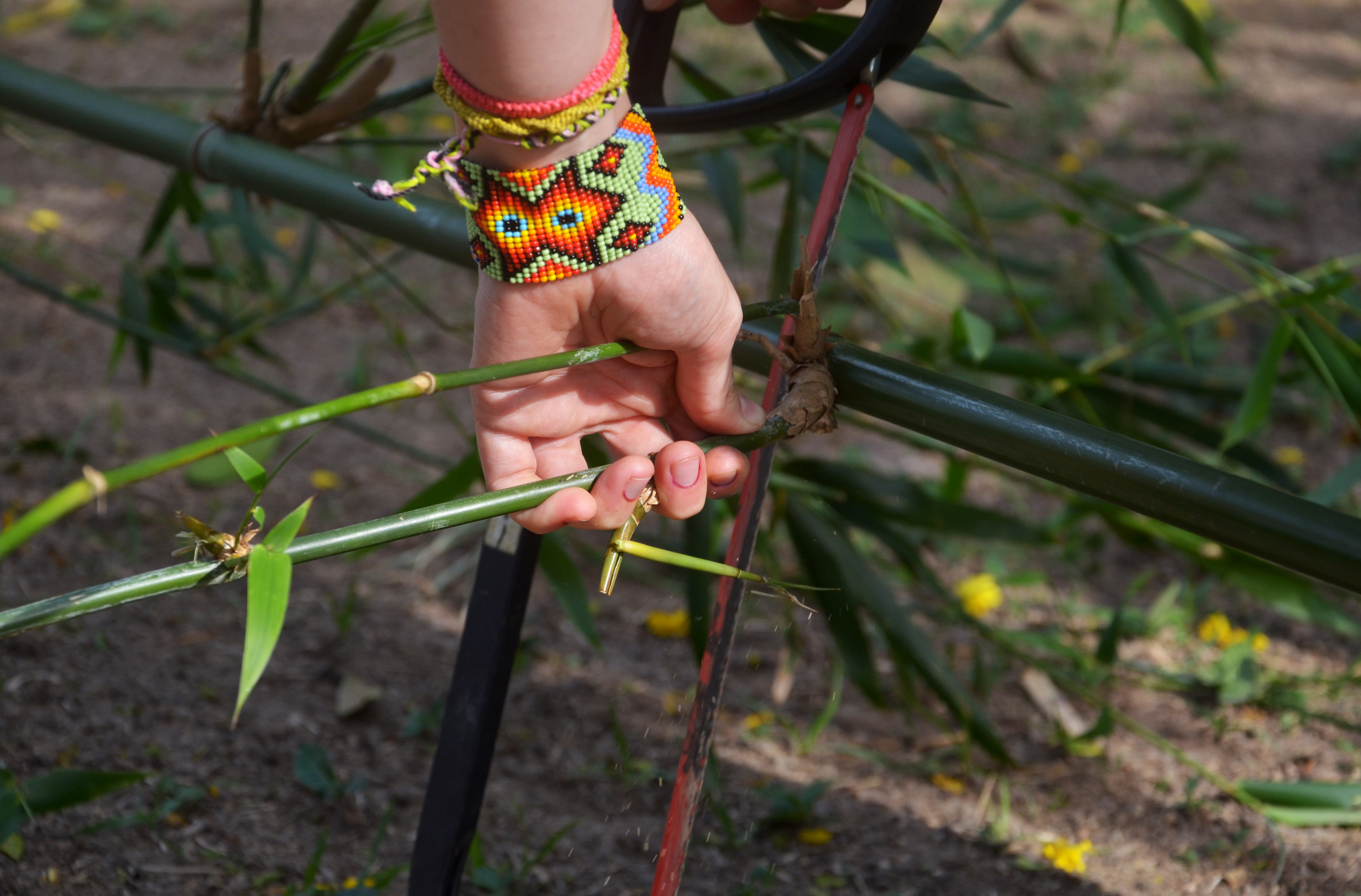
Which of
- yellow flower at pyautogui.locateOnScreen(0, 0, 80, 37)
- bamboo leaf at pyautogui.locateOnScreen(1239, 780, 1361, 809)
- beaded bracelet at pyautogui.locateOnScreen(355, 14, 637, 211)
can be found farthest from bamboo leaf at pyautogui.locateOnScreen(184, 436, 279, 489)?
yellow flower at pyautogui.locateOnScreen(0, 0, 80, 37)

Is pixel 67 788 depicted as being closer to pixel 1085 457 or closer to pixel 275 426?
pixel 275 426

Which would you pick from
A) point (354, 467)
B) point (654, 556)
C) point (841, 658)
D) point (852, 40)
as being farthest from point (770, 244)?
point (654, 556)

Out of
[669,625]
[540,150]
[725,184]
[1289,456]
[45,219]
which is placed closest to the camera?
[540,150]

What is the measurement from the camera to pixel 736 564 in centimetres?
71

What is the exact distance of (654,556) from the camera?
0.61 metres

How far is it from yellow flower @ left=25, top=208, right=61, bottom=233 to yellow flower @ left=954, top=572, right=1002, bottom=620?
5.65ft

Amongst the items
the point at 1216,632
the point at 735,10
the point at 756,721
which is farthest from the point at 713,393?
the point at 1216,632

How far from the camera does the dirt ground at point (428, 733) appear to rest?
104 centimetres

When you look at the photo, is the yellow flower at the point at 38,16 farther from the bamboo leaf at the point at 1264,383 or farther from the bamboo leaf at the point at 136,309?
the bamboo leaf at the point at 1264,383

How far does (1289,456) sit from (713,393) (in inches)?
62.4

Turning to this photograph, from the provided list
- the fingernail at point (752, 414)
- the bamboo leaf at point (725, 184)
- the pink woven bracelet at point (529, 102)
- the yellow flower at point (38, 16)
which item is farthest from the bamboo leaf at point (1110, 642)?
the yellow flower at point (38, 16)

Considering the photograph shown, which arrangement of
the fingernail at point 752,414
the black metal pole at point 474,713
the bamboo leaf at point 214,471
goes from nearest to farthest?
1. the fingernail at point 752,414
2. the black metal pole at point 474,713
3. the bamboo leaf at point 214,471

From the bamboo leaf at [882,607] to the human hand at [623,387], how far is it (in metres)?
0.53

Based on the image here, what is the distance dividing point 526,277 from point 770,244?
→ 6.60 feet
